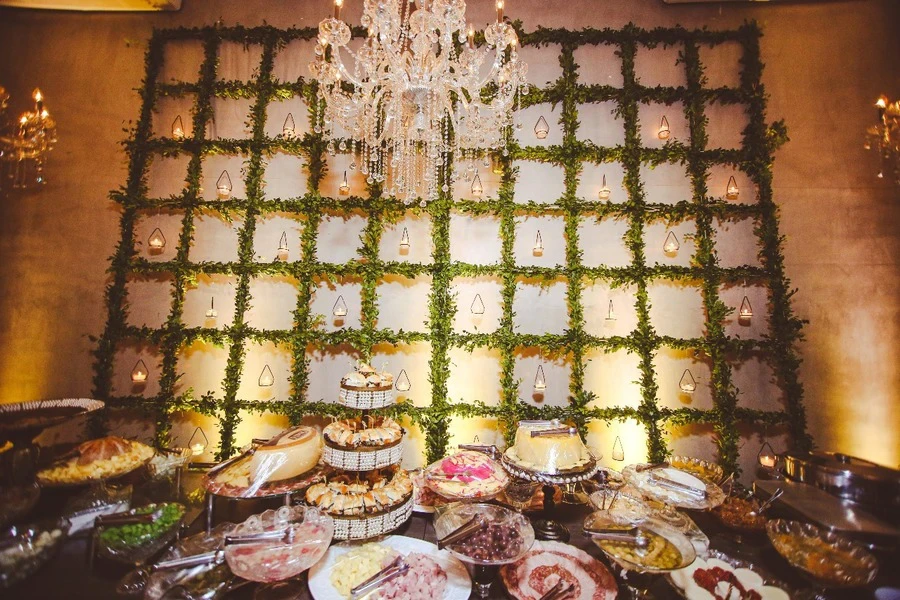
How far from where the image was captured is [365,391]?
2.40 metres

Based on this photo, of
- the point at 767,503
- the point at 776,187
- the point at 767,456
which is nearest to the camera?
the point at 767,503

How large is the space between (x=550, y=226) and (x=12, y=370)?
6360 millimetres

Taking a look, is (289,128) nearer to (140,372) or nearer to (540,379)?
(140,372)

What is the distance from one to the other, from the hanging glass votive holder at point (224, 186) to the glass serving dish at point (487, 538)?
158 inches

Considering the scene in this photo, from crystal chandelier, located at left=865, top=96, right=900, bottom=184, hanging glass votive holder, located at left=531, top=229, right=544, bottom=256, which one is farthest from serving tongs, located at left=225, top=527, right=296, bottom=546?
crystal chandelier, located at left=865, top=96, right=900, bottom=184

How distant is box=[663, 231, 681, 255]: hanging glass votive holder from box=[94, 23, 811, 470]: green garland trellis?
0.72ft

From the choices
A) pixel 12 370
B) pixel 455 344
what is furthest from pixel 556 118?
pixel 12 370

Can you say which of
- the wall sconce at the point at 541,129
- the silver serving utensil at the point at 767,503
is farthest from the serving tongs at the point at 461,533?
the wall sconce at the point at 541,129

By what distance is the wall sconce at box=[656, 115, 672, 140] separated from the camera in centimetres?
416

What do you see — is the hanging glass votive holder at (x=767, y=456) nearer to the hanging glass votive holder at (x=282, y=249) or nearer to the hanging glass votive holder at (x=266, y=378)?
the hanging glass votive holder at (x=266, y=378)

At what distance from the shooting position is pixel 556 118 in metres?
4.27

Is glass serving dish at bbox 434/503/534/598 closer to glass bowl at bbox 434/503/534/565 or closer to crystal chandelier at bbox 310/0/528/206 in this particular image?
glass bowl at bbox 434/503/534/565

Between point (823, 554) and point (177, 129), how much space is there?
262 inches

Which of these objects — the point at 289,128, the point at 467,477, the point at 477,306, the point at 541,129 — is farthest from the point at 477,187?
the point at 467,477
